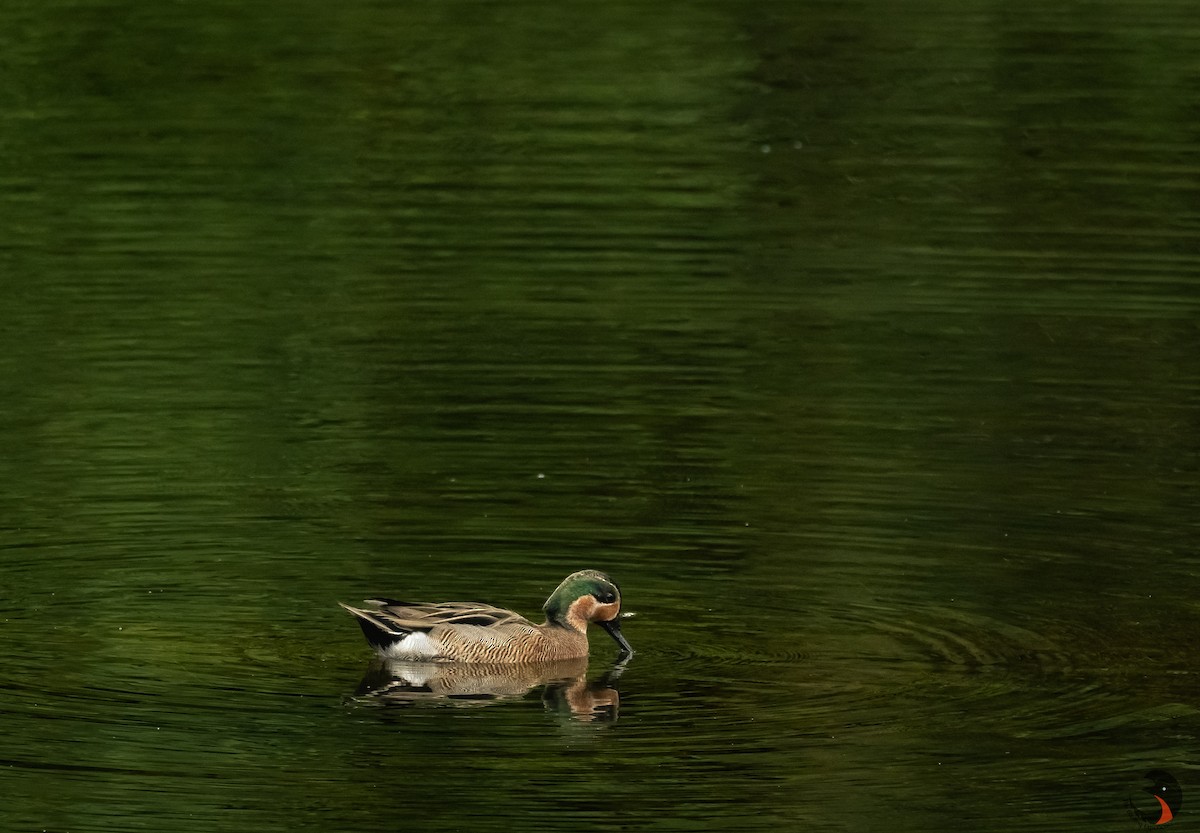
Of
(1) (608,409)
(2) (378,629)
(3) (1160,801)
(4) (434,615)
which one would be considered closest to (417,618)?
(4) (434,615)

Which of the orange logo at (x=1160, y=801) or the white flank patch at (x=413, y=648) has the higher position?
the white flank patch at (x=413, y=648)

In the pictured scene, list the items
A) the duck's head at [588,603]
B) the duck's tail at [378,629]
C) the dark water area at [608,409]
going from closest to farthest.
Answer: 1. the dark water area at [608,409]
2. the duck's tail at [378,629]
3. the duck's head at [588,603]

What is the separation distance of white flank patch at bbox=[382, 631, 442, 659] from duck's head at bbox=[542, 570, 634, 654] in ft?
1.82

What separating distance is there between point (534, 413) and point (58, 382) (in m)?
2.91

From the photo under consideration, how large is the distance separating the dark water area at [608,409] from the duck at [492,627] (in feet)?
0.45

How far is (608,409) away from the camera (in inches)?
584

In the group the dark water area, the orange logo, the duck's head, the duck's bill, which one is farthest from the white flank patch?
the orange logo

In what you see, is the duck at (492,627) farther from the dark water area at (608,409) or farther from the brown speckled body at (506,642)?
the dark water area at (608,409)

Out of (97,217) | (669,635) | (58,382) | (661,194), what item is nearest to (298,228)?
(97,217)

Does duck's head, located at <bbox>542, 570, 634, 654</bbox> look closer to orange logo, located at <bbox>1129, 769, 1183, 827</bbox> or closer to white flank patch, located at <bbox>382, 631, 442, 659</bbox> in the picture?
white flank patch, located at <bbox>382, 631, 442, 659</bbox>

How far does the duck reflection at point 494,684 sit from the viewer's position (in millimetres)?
10023

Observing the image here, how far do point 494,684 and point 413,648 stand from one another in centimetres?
36

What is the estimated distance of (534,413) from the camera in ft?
48.5

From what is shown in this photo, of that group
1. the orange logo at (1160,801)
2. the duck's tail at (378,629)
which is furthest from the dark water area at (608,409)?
the duck's tail at (378,629)
